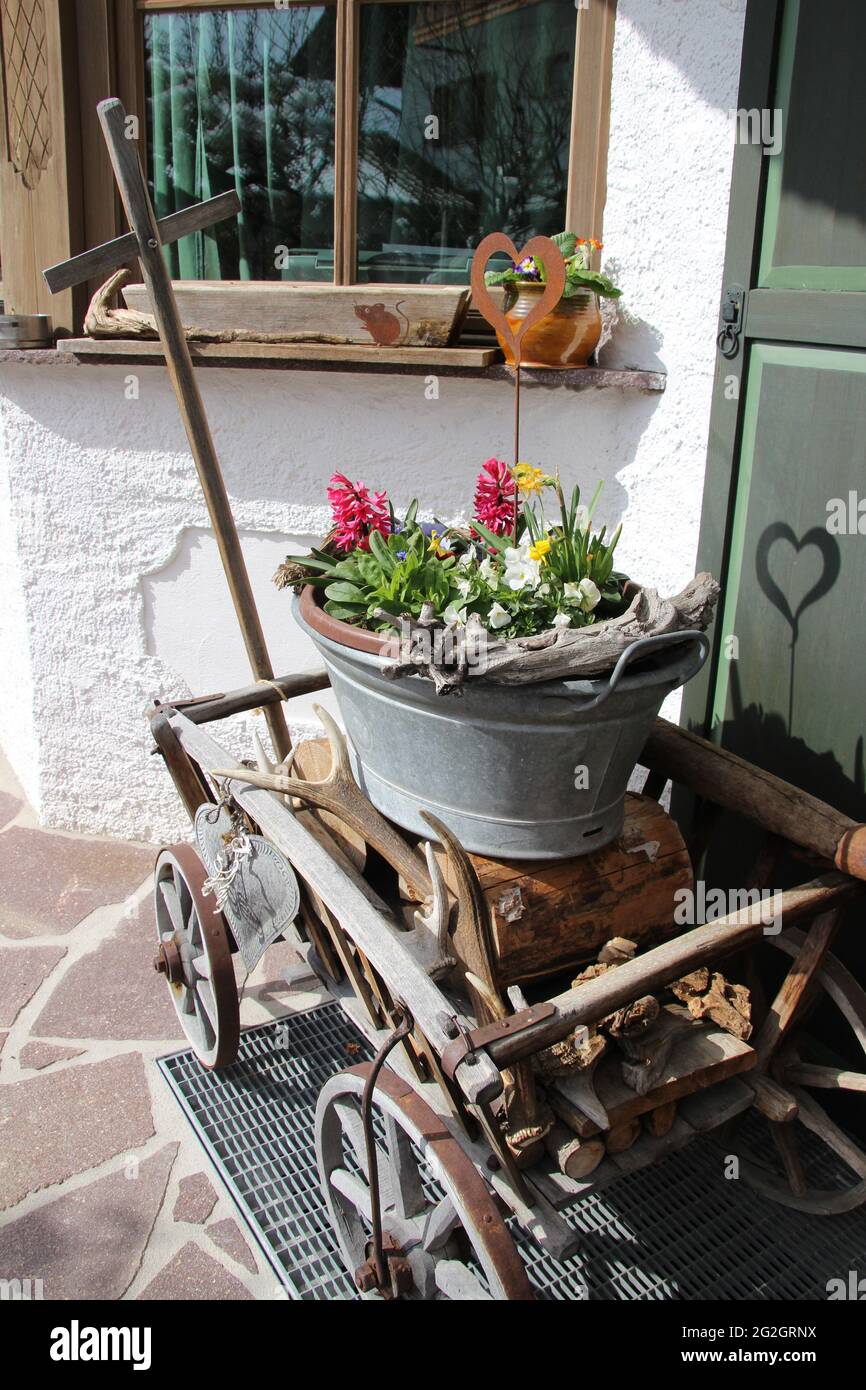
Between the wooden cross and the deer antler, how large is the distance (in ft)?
1.80

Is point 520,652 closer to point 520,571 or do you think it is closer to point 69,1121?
point 520,571

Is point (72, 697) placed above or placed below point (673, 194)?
below

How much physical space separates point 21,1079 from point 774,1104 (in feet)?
6.14

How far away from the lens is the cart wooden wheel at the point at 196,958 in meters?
2.36

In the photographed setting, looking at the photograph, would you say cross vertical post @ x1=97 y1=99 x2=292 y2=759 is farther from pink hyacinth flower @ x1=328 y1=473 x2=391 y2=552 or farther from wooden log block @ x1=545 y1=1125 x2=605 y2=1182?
wooden log block @ x1=545 y1=1125 x2=605 y2=1182

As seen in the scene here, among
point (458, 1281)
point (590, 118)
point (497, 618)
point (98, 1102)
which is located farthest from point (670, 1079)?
point (590, 118)

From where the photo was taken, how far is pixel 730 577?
2527 millimetres

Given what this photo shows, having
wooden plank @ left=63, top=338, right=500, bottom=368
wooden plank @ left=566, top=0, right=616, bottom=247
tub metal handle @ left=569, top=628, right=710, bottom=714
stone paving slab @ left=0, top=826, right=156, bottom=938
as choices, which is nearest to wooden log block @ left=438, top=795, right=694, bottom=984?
tub metal handle @ left=569, top=628, right=710, bottom=714

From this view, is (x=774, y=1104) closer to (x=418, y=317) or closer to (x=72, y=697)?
(x=418, y=317)

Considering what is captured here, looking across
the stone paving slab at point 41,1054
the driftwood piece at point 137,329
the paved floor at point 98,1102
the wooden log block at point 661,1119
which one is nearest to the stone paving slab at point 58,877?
the paved floor at point 98,1102

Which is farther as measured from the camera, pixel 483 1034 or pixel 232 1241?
pixel 232 1241

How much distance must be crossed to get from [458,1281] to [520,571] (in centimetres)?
115

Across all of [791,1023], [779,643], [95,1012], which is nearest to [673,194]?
[779,643]

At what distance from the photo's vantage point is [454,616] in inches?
70.0
